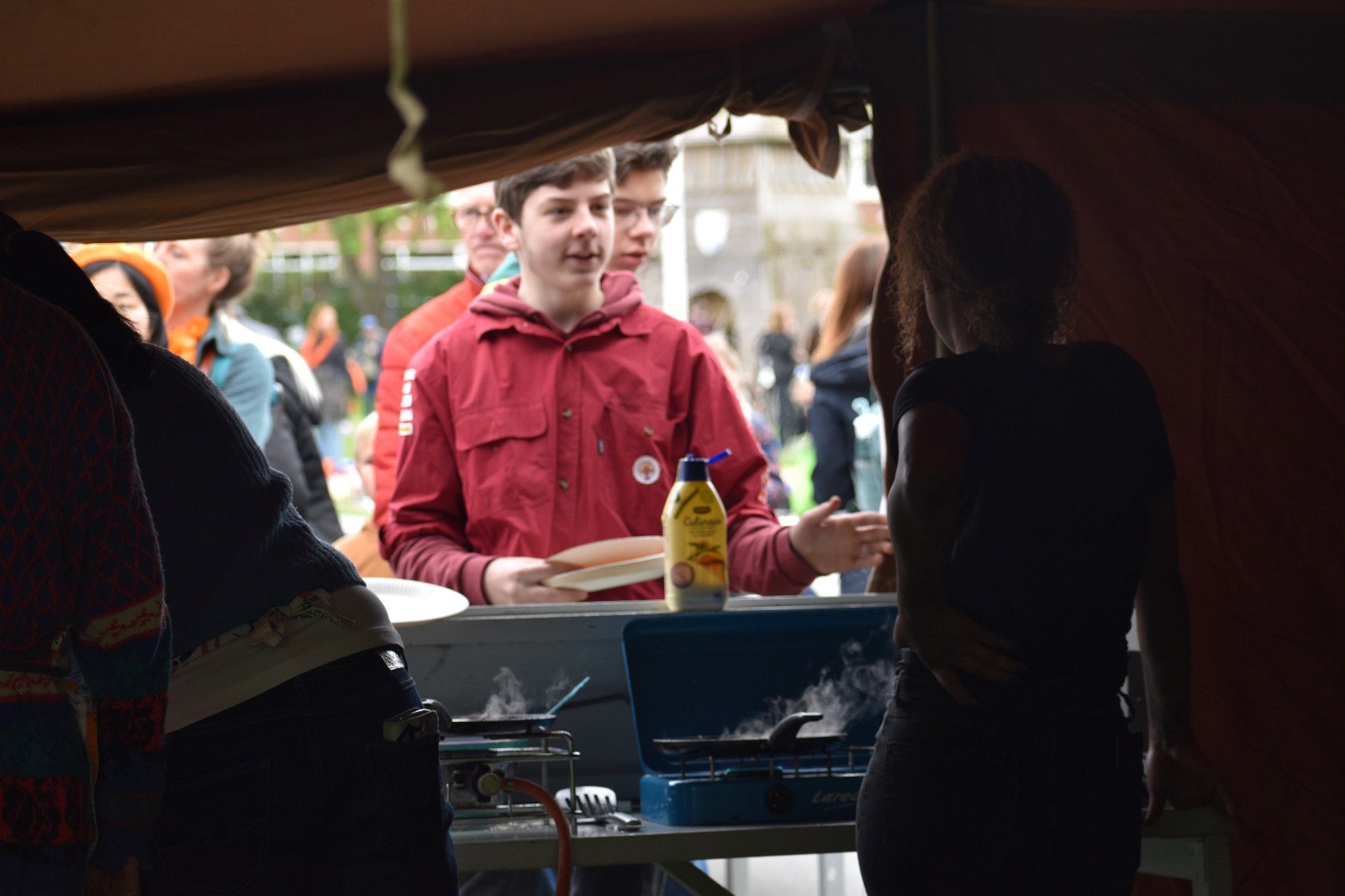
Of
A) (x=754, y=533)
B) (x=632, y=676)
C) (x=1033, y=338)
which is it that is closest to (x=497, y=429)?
(x=754, y=533)

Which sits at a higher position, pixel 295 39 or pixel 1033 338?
pixel 295 39

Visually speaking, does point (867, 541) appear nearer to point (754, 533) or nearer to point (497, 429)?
point (754, 533)

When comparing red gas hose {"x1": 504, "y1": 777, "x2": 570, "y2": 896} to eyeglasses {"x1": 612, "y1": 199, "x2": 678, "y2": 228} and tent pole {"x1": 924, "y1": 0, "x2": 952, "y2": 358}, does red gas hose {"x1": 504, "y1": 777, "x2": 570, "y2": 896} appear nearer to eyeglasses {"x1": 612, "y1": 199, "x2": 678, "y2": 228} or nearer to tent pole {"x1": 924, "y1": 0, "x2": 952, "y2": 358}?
tent pole {"x1": 924, "y1": 0, "x2": 952, "y2": 358}

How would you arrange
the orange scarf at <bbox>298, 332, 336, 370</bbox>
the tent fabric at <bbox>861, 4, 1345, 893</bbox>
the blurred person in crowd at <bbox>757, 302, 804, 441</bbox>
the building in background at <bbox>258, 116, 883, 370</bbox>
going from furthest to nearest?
1. the building in background at <bbox>258, 116, 883, 370</bbox>
2. the orange scarf at <bbox>298, 332, 336, 370</bbox>
3. the blurred person in crowd at <bbox>757, 302, 804, 441</bbox>
4. the tent fabric at <bbox>861, 4, 1345, 893</bbox>

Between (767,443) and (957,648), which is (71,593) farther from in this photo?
(767,443)

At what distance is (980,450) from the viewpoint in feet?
5.88

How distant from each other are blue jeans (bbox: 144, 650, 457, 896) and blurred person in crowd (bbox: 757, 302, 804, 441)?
1041cm

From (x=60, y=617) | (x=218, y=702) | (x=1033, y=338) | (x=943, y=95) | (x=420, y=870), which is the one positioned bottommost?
(x=420, y=870)

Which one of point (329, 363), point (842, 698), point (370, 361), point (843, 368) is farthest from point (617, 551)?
point (370, 361)

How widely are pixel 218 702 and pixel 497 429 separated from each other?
1.41m

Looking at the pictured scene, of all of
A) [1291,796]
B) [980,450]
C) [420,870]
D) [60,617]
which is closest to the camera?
[60,617]

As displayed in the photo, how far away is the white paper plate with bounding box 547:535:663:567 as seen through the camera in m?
2.65

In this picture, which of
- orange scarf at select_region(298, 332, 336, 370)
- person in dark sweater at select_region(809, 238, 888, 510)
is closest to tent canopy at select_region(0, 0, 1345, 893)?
person in dark sweater at select_region(809, 238, 888, 510)

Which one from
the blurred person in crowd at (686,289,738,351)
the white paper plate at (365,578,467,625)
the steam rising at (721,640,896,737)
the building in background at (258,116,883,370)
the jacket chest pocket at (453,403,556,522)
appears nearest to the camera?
the white paper plate at (365,578,467,625)
